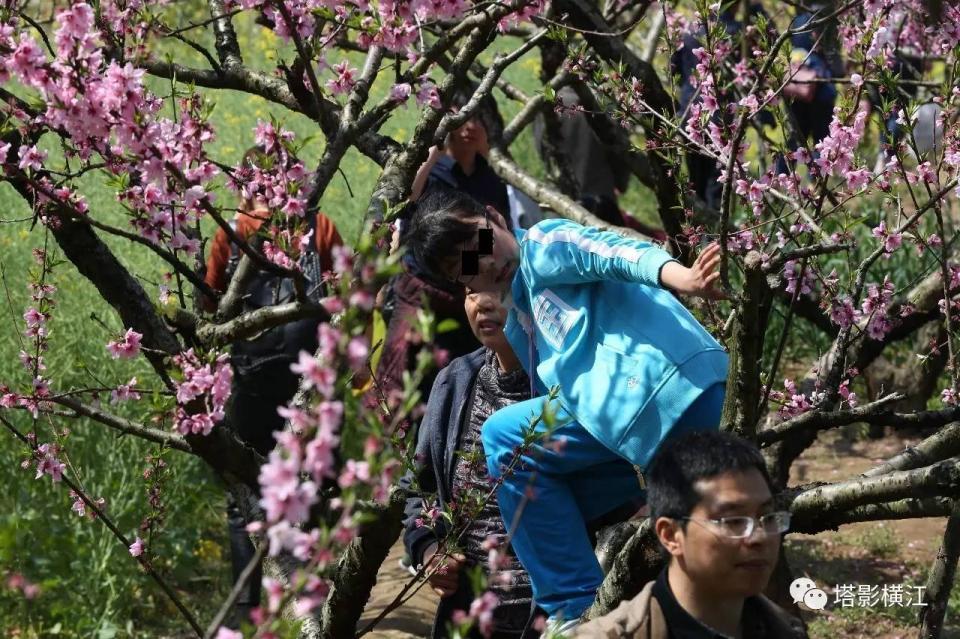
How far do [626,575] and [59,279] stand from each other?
195 inches

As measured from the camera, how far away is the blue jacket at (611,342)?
272 cm

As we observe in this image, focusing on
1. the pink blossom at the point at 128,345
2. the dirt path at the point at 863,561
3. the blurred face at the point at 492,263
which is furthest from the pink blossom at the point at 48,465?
the dirt path at the point at 863,561

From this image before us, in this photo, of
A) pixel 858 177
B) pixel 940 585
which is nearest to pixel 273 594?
pixel 940 585

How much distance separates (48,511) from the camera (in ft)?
18.4

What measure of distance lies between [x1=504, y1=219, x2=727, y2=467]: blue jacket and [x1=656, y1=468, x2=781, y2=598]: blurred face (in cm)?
48

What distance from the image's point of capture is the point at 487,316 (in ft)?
10.1

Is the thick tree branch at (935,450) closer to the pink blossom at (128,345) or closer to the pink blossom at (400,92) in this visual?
the pink blossom at (400,92)

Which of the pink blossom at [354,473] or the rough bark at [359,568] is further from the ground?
the rough bark at [359,568]

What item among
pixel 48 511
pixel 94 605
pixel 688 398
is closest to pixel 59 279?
pixel 48 511

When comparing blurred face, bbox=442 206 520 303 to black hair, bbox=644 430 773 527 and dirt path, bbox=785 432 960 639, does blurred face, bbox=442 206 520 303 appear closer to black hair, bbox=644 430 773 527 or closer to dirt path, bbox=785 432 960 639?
black hair, bbox=644 430 773 527

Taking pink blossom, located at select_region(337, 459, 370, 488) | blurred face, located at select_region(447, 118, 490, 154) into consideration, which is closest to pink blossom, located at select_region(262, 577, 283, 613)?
pink blossom, located at select_region(337, 459, 370, 488)

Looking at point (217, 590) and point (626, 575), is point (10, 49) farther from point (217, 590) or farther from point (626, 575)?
point (217, 590)

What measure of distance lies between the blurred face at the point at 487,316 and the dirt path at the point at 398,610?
2.12 meters

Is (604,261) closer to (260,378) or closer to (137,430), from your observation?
(137,430)
